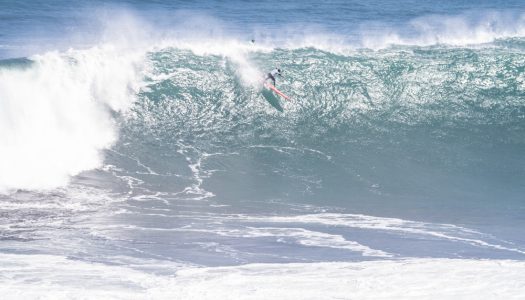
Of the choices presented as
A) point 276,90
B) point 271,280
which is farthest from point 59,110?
point 271,280

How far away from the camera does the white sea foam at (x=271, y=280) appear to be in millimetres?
15109

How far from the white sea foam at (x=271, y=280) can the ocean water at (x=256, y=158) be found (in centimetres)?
5

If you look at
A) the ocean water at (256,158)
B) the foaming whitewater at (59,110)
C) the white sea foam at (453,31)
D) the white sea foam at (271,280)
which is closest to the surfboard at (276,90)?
the ocean water at (256,158)

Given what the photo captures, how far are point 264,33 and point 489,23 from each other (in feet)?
35.6

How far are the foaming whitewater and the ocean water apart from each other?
2.5 inches

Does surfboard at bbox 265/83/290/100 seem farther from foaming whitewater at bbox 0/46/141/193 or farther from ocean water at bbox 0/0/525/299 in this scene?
foaming whitewater at bbox 0/46/141/193

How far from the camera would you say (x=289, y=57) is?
31.1m

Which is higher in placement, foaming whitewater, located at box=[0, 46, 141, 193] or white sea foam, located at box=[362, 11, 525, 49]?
white sea foam, located at box=[362, 11, 525, 49]

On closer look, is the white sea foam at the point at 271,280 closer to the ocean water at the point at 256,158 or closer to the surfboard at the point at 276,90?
the ocean water at the point at 256,158

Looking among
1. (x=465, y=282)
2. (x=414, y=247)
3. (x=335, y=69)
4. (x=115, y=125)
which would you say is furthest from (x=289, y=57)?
(x=465, y=282)

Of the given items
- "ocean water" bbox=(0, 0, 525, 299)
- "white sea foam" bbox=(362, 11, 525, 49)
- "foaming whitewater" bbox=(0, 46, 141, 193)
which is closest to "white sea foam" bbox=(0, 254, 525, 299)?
"ocean water" bbox=(0, 0, 525, 299)

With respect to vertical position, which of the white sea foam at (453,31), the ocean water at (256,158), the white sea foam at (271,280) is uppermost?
the white sea foam at (453,31)

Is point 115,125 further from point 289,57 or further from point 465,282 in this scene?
point 465,282

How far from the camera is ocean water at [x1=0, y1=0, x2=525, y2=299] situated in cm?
1650
